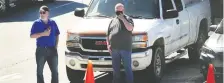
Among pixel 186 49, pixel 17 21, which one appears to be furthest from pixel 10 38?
pixel 186 49

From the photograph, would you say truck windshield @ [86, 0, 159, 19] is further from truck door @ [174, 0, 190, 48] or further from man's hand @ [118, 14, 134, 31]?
man's hand @ [118, 14, 134, 31]

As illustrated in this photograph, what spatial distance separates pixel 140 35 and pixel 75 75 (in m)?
1.55

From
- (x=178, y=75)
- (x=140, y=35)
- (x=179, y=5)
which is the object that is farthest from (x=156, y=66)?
(x=179, y=5)

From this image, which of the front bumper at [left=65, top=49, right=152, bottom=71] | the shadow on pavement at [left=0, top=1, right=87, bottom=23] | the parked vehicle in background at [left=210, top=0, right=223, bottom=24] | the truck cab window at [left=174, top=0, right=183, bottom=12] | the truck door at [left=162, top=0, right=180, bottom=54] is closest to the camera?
the front bumper at [left=65, top=49, right=152, bottom=71]

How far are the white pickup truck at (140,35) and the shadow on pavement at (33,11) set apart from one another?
436 inches

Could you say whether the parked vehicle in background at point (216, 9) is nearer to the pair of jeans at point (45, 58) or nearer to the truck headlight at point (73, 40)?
the truck headlight at point (73, 40)

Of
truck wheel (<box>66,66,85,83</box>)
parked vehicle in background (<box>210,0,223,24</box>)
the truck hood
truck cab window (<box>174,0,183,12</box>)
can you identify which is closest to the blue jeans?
the truck hood

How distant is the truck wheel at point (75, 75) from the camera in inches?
398

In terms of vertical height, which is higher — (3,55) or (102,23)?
(102,23)

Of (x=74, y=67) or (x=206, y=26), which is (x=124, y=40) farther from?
(x=206, y=26)

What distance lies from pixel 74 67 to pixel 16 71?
7.80ft

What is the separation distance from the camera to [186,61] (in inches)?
499

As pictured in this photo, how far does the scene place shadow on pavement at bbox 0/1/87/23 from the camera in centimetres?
2191

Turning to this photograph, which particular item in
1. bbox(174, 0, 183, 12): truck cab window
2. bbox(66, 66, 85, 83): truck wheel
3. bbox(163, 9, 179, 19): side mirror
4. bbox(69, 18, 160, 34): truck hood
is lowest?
bbox(66, 66, 85, 83): truck wheel
